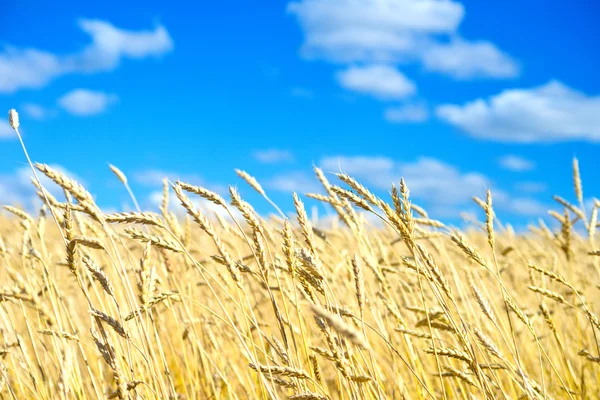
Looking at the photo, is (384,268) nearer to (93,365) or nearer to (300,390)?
(300,390)

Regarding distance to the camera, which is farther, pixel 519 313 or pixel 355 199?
pixel 519 313

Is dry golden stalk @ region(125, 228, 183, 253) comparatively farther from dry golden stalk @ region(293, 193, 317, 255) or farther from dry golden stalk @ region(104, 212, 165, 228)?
dry golden stalk @ region(293, 193, 317, 255)

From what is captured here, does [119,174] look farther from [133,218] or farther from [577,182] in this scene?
[577,182]

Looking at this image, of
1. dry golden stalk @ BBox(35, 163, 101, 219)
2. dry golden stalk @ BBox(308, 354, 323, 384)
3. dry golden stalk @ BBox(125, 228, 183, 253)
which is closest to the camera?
dry golden stalk @ BBox(35, 163, 101, 219)

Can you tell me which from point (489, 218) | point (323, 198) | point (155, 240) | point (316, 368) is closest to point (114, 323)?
point (155, 240)

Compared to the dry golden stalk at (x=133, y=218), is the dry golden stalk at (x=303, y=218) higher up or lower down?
lower down

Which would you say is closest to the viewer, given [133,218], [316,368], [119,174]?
[133,218]

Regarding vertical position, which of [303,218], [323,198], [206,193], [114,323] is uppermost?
[323,198]

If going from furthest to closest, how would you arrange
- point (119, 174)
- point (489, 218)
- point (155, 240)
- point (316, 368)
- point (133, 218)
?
point (119, 174) → point (316, 368) → point (489, 218) → point (155, 240) → point (133, 218)

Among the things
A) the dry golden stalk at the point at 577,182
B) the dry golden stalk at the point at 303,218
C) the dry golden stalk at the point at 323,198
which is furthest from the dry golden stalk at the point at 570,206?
the dry golden stalk at the point at 303,218

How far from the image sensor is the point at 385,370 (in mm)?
3895

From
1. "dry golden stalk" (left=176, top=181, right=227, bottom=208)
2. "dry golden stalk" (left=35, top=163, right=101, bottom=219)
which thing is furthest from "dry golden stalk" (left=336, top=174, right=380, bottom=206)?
"dry golden stalk" (left=35, top=163, right=101, bottom=219)

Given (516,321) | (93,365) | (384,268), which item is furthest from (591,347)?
(93,365)

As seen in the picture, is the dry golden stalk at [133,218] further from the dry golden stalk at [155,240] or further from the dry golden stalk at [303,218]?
the dry golden stalk at [303,218]
